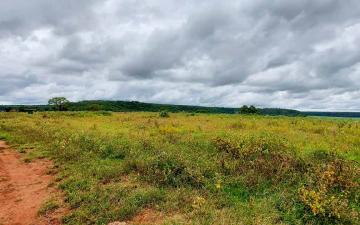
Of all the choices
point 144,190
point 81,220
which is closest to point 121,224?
point 81,220

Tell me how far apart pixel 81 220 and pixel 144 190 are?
6.17 ft

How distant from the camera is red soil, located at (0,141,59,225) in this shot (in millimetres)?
8703

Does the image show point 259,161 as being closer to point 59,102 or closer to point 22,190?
point 22,190

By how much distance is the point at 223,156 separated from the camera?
1245 cm

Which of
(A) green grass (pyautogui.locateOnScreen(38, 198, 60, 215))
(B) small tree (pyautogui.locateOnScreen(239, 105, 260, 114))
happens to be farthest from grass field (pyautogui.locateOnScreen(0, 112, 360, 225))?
(B) small tree (pyautogui.locateOnScreen(239, 105, 260, 114))

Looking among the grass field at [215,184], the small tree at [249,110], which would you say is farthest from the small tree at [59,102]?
the grass field at [215,184]

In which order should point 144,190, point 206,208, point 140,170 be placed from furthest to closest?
point 140,170, point 144,190, point 206,208

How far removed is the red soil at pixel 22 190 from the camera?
8.70 meters

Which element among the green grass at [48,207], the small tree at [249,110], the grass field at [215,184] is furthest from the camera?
the small tree at [249,110]

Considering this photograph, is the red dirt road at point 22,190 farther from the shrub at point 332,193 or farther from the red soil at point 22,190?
the shrub at point 332,193

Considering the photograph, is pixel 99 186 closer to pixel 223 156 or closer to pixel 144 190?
pixel 144 190

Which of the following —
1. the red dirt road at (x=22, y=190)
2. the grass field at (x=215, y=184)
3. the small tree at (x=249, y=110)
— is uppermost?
the small tree at (x=249, y=110)

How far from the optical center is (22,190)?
11.1 meters

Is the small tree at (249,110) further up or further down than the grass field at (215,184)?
further up
